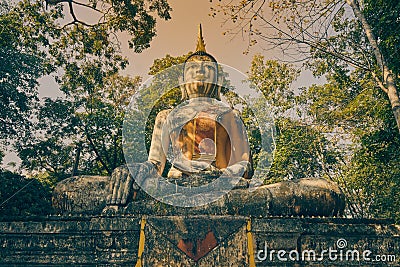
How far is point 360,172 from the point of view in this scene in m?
13.1

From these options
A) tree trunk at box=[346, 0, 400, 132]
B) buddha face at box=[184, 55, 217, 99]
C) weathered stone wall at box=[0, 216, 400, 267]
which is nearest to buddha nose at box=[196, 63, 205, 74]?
buddha face at box=[184, 55, 217, 99]

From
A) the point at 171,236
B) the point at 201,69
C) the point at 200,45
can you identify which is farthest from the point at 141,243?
the point at 200,45

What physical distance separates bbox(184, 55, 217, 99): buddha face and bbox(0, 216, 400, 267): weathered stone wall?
141 inches

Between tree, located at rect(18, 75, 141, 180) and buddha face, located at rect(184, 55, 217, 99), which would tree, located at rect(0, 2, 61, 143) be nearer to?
tree, located at rect(18, 75, 141, 180)

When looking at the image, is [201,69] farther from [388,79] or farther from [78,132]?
[78,132]

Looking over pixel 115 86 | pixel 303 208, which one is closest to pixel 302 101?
pixel 115 86

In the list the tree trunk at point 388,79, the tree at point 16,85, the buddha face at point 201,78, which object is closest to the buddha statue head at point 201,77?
the buddha face at point 201,78

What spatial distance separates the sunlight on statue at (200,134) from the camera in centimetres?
749

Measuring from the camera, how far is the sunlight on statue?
749cm

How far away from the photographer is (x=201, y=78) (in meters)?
8.62

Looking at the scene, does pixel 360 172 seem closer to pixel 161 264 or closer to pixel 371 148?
pixel 371 148

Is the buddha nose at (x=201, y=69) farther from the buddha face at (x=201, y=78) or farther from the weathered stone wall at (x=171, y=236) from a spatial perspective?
the weathered stone wall at (x=171, y=236)

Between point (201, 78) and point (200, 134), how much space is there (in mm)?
1256

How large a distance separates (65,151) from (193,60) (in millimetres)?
8625
